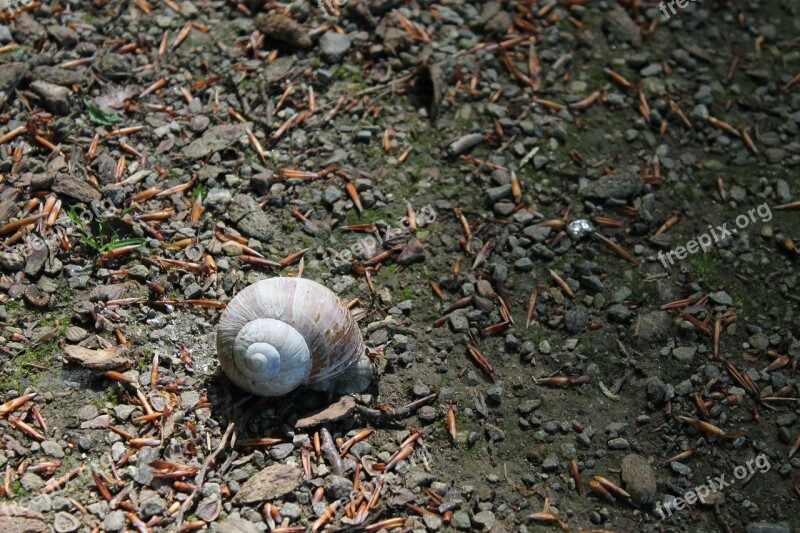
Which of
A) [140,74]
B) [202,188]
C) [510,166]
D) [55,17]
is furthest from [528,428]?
[55,17]

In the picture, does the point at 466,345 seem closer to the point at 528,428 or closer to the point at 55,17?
the point at 528,428

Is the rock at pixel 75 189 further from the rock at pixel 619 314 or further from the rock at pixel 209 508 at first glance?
the rock at pixel 619 314

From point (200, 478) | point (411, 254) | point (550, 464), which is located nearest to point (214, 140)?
point (411, 254)

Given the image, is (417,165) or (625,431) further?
(417,165)

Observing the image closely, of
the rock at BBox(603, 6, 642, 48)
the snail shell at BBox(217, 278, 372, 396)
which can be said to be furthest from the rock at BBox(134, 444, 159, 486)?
the rock at BBox(603, 6, 642, 48)

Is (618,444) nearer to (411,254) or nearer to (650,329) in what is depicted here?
(650,329)

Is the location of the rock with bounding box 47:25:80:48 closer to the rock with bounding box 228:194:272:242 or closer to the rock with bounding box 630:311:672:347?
the rock with bounding box 228:194:272:242

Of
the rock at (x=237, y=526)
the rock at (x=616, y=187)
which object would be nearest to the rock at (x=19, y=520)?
the rock at (x=237, y=526)
